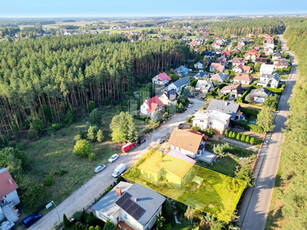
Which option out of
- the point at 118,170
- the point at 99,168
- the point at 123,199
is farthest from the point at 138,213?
the point at 99,168

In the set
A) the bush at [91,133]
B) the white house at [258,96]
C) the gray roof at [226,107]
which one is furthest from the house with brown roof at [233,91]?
the bush at [91,133]

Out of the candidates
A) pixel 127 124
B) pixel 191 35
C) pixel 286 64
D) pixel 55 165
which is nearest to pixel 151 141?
pixel 127 124

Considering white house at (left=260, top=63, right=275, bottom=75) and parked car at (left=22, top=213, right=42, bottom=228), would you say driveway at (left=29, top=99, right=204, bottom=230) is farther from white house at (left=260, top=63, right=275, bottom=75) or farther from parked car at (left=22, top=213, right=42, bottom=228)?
white house at (left=260, top=63, right=275, bottom=75)

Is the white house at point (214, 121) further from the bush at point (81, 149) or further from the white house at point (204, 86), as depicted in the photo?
the white house at point (204, 86)

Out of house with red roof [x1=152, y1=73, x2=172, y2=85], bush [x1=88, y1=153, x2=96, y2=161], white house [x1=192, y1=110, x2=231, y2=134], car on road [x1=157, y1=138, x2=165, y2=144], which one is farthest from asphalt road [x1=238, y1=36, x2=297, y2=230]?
house with red roof [x1=152, y1=73, x2=172, y2=85]

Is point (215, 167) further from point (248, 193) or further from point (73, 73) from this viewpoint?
point (73, 73)

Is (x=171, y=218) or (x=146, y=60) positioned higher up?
(x=146, y=60)
